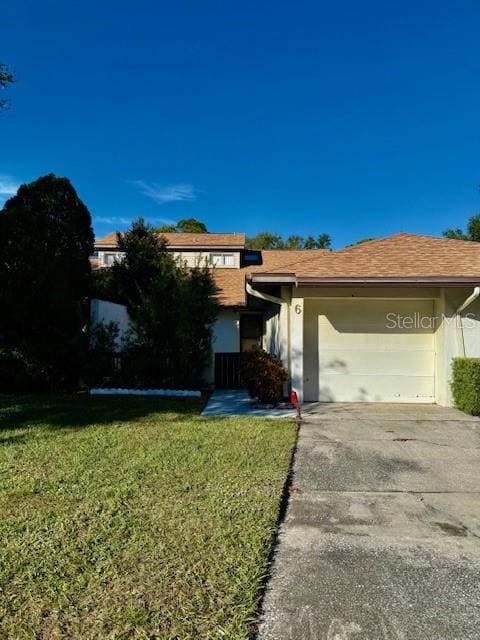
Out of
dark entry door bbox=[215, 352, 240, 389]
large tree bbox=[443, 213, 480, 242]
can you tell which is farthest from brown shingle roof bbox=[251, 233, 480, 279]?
large tree bbox=[443, 213, 480, 242]

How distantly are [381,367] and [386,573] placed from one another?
25.2ft

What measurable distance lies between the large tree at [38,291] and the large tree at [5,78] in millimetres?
2267

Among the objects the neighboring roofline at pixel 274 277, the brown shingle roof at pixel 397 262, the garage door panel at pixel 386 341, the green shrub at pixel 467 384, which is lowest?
the green shrub at pixel 467 384

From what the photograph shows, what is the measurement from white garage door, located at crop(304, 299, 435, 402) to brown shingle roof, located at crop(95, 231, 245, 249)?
1235 centimetres

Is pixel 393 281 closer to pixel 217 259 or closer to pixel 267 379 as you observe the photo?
pixel 267 379

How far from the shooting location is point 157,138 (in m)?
15.4

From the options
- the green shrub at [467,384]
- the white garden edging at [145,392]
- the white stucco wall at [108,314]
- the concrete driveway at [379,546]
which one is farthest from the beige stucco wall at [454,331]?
the white stucco wall at [108,314]

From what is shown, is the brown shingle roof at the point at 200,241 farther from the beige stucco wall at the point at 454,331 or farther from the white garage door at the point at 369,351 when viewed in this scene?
the beige stucco wall at the point at 454,331

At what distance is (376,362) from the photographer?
10.2 metres

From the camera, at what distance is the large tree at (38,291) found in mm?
10930

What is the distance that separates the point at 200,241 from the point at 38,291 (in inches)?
496

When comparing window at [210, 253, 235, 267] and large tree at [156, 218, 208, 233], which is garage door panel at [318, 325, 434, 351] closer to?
window at [210, 253, 235, 267]

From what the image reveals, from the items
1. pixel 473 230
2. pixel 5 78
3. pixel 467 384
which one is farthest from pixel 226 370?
pixel 473 230

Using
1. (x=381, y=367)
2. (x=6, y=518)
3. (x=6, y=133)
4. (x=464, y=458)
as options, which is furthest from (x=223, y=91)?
(x=6, y=518)
